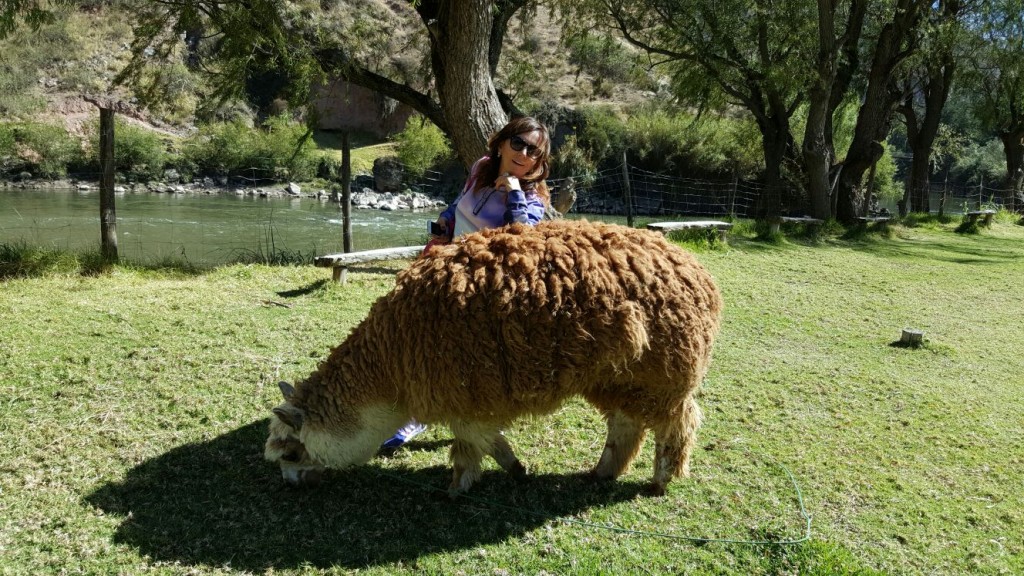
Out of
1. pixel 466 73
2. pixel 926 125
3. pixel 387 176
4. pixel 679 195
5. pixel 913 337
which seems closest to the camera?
pixel 913 337

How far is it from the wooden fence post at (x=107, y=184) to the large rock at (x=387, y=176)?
1219 inches

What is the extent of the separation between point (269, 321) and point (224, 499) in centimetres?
331

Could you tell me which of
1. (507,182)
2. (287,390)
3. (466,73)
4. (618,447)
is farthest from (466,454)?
(466,73)

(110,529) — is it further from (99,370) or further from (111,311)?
(111,311)

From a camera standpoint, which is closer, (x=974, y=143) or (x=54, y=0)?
(x=54, y=0)

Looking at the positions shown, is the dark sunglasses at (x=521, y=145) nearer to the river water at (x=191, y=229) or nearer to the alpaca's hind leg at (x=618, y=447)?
the alpaca's hind leg at (x=618, y=447)

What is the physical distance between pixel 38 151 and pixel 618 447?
38206mm

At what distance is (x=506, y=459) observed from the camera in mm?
3832

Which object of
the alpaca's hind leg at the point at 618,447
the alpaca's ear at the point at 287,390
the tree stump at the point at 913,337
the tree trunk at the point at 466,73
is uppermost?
the tree trunk at the point at 466,73

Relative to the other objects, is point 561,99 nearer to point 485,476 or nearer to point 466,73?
point 466,73

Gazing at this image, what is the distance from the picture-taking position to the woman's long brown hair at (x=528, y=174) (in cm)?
379

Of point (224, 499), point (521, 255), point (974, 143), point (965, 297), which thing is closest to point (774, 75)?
point (965, 297)

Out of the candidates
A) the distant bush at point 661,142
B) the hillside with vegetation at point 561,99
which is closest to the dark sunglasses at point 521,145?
the hillside with vegetation at point 561,99

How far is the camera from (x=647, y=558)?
319 centimetres
